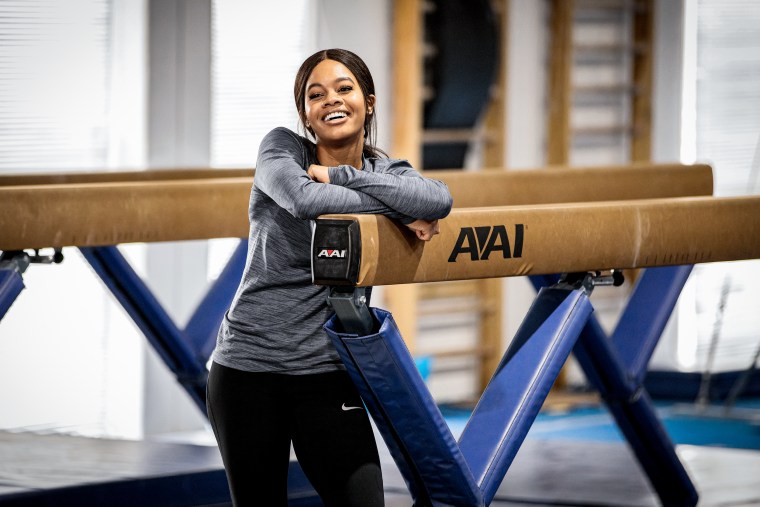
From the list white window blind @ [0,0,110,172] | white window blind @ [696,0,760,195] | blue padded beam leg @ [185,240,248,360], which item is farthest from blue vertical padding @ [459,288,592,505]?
white window blind @ [696,0,760,195]

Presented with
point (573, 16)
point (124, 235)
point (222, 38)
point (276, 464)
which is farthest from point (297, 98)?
Result: point (573, 16)

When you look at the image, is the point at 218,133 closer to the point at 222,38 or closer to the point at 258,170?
the point at 222,38

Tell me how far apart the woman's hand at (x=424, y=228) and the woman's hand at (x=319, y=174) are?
22 centimetres

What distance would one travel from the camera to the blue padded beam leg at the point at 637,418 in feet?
12.1

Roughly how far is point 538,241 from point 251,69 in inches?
155

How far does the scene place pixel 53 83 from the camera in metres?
5.67

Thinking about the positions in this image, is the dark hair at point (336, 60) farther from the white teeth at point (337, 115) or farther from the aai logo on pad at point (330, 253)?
the aai logo on pad at point (330, 253)

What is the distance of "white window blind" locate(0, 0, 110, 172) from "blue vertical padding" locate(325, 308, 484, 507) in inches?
139

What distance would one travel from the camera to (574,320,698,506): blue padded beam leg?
12.1ft

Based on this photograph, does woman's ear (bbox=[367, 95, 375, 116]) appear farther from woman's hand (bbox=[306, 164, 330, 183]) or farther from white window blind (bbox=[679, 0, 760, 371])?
white window blind (bbox=[679, 0, 760, 371])

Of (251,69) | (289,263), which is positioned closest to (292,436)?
(289,263)

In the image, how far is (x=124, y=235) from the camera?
10.8ft

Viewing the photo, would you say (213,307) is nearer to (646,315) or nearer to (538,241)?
(646,315)

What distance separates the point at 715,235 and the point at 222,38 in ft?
12.3
